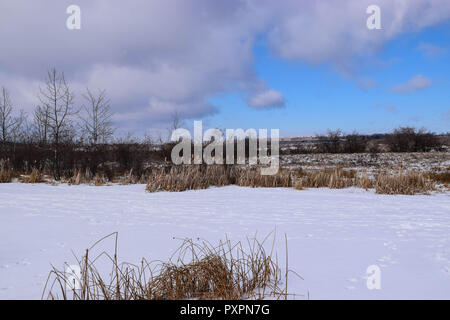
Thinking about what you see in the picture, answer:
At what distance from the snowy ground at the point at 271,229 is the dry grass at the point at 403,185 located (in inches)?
20.2

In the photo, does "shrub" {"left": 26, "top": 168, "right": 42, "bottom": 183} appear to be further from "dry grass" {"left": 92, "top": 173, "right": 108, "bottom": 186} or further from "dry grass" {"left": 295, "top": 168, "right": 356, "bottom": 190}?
"dry grass" {"left": 295, "top": 168, "right": 356, "bottom": 190}

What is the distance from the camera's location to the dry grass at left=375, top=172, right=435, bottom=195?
338 inches

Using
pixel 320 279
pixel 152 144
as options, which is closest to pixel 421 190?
pixel 320 279

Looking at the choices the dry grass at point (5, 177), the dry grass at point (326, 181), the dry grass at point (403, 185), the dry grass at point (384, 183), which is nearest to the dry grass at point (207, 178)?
the dry grass at point (326, 181)

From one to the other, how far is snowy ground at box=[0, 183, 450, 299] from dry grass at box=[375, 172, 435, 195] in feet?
1.69

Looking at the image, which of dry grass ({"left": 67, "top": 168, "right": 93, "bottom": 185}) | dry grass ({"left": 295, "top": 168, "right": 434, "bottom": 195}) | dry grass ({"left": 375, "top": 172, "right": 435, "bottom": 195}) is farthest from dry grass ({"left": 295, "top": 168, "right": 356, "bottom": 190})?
dry grass ({"left": 67, "top": 168, "right": 93, "bottom": 185})

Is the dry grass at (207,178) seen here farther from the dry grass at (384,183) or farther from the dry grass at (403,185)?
the dry grass at (403,185)

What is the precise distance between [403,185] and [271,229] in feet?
18.7

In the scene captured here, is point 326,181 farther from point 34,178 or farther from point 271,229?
point 34,178

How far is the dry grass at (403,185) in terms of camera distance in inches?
338

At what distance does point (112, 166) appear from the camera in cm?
1248

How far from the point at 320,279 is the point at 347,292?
1.02ft

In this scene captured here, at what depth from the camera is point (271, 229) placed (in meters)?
4.74
